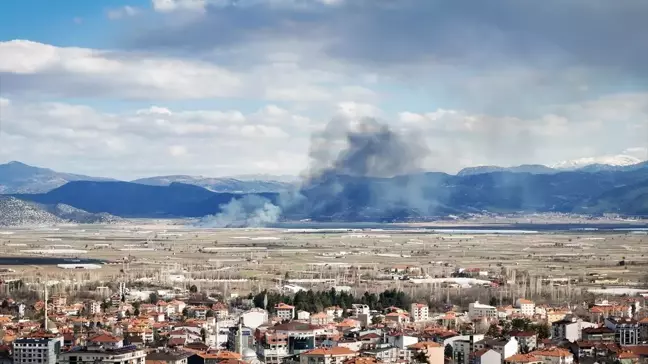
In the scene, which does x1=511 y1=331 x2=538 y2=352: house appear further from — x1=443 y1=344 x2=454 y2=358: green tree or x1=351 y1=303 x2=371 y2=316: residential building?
x1=351 y1=303 x2=371 y2=316: residential building

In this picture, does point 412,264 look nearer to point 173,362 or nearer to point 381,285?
point 381,285

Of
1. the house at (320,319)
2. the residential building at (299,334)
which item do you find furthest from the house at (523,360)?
the house at (320,319)

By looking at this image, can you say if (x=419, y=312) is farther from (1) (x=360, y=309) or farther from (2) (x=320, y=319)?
(2) (x=320, y=319)

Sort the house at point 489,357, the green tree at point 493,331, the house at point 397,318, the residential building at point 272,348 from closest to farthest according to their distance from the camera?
the house at point 489,357 → the residential building at point 272,348 → the green tree at point 493,331 → the house at point 397,318

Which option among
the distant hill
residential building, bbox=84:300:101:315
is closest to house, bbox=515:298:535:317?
residential building, bbox=84:300:101:315

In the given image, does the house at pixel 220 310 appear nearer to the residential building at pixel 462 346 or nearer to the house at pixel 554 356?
the residential building at pixel 462 346

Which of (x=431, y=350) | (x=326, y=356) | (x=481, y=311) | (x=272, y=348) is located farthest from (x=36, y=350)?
(x=481, y=311)
